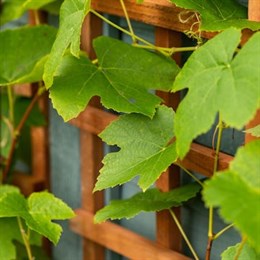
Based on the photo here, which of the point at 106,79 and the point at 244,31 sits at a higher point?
the point at 244,31

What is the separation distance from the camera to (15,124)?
104 inches

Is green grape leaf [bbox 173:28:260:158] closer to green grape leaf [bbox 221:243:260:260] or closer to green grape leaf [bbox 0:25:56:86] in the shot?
green grape leaf [bbox 221:243:260:260]

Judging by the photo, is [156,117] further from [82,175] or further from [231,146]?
[82,175]

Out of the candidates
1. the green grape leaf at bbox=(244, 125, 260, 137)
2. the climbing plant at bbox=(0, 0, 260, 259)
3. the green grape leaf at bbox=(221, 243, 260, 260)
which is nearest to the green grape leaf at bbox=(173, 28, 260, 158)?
the climbing plant at bbox=(0, 0, 260, 259)

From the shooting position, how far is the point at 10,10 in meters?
2.42

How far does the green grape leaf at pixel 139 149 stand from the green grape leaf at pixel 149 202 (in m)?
0.17

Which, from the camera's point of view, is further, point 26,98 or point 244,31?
point 26,98

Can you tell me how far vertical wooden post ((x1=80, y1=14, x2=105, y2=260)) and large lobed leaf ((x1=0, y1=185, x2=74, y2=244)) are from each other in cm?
35

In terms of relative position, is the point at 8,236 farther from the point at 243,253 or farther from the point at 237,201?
the point at 237,201

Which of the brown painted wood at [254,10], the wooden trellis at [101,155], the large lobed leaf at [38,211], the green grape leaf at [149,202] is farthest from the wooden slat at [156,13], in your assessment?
the large lobed leaf at [38,211]

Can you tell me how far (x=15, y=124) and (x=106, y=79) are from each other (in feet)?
2.65

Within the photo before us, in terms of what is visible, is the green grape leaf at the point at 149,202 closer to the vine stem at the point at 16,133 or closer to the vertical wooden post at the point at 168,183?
the vertical wooden post at the point at 168,183

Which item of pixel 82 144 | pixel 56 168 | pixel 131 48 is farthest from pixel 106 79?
pixel 56 168

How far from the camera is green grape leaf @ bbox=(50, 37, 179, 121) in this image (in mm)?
1825
